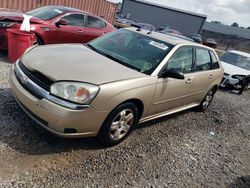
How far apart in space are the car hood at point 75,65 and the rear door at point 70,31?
10.5ft

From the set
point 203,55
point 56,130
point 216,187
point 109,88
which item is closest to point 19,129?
point 56,130

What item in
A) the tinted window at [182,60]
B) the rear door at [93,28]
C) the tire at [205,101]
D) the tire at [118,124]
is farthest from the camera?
the rear door at [93,28]

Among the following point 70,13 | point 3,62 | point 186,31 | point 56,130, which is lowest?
point 186,31

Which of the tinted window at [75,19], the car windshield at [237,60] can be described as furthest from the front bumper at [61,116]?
the car windshield at [237,60]

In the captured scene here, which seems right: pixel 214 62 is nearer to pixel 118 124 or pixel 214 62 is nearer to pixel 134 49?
pixel 134 49

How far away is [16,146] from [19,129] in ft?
1.30

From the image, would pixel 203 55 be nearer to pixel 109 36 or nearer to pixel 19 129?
pixel 109 36

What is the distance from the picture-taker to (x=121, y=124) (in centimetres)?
375

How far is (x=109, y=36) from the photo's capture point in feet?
16.1

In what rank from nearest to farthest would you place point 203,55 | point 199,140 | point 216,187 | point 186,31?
point 216,187
point 199,140
point 203,55
point 186,31

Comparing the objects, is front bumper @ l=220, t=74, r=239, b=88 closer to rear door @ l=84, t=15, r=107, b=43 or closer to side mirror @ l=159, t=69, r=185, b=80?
rear door @ l=84, t=15, r=107, b=43

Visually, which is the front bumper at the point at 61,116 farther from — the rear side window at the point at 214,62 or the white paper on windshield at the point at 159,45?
the rear side window at the point at 214,62

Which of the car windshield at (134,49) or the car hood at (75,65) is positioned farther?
the car windshield at (134,49)

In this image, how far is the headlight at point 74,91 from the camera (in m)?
3.12
